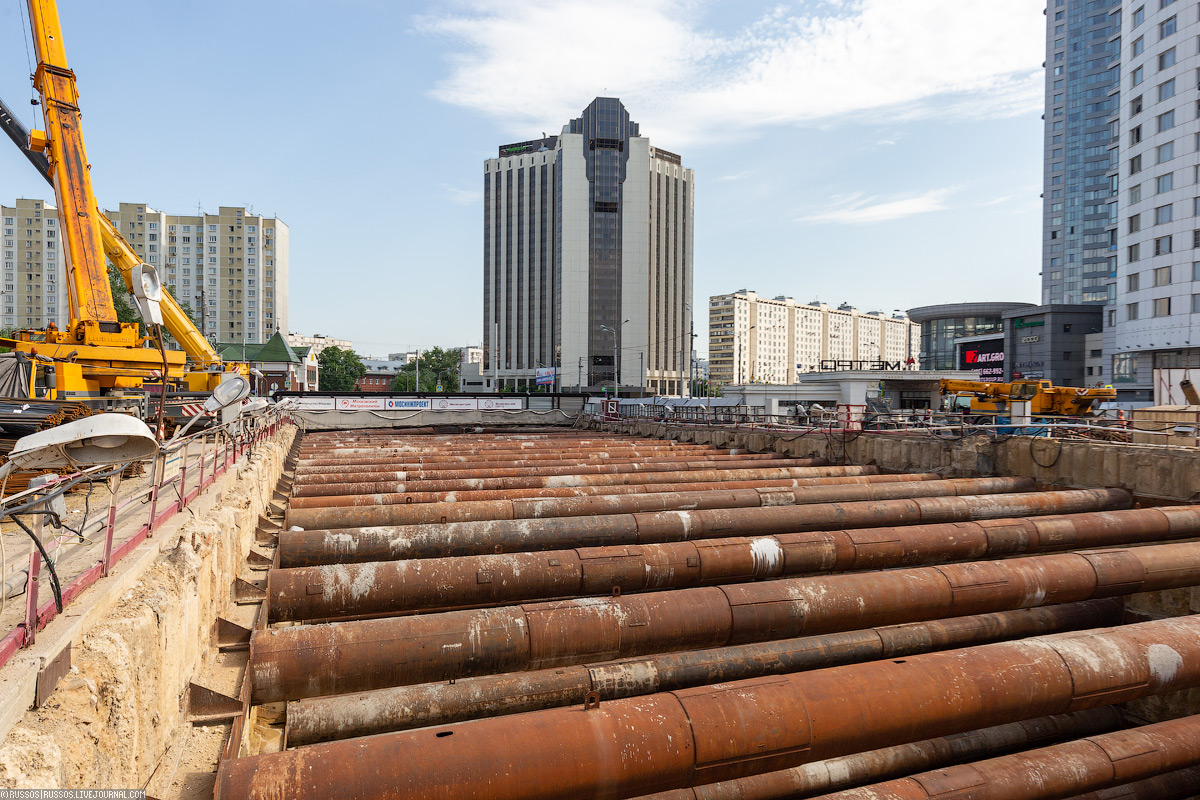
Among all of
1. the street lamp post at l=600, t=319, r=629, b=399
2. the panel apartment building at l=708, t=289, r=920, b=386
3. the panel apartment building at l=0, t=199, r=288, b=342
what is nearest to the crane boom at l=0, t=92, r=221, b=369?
the street lamp post at l=600, t=319, r=629, b=399

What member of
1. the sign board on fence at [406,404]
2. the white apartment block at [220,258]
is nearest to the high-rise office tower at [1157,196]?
the sign board on fence at [406,404]

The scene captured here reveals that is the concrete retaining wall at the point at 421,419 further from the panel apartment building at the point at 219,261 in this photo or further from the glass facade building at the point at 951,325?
the panel apartment building at the point at 219,261

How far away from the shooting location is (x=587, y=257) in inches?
4328

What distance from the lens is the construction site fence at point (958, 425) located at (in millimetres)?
11605

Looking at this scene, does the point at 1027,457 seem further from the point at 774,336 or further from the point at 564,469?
the point at 774,336

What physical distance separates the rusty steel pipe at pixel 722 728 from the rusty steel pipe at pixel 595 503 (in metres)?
4.76

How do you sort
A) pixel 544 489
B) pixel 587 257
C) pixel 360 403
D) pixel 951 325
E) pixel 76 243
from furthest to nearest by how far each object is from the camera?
pixel 587 257 → pixel 951 325 → pixel 360 403 → pixel 76 243 → pixel 544 489

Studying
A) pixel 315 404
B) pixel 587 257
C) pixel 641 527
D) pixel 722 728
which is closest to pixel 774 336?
pixel 587 257

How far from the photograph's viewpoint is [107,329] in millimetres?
13438

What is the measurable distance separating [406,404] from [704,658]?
31770 millimetres

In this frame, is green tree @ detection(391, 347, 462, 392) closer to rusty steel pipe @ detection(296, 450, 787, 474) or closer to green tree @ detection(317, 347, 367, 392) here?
Answer: green tree @ detection(317, 347, 367, 392)

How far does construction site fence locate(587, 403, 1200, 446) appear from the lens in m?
11.6

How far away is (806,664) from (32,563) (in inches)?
215

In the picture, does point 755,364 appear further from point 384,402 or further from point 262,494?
point 262,494
